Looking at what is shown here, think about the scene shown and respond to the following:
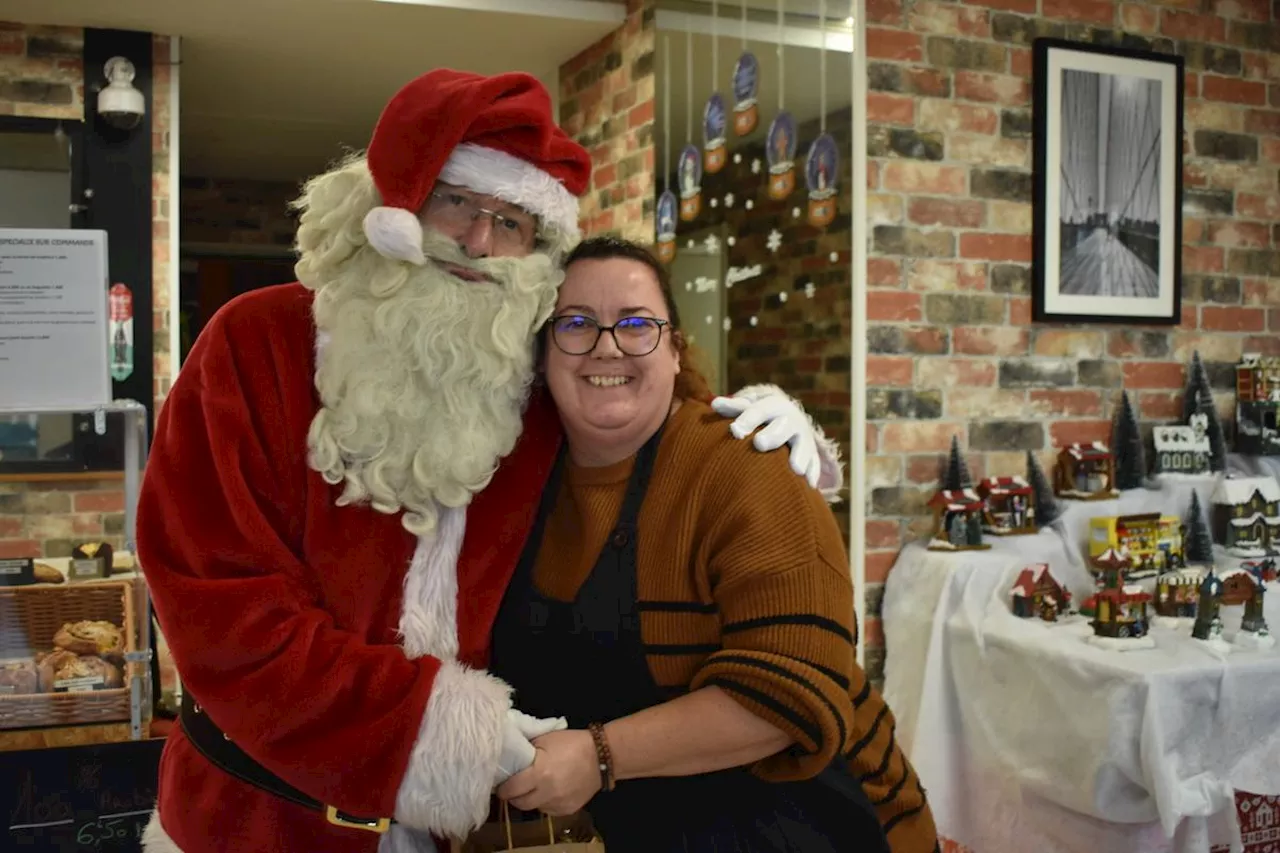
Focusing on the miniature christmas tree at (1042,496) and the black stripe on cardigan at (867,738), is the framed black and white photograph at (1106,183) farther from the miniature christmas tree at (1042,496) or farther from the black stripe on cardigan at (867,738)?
the black stripe on cardigan at (867,738)

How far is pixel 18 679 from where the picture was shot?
87.7 inches

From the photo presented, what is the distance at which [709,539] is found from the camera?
4.65 feet

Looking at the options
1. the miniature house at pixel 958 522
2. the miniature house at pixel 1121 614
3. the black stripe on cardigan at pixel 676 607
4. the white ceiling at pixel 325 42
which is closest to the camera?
the black stripe on cardigan at pixel 676 607

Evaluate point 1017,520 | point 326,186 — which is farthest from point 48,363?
point 1017,520

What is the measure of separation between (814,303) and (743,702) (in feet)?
6.78

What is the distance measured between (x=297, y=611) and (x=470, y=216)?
0.60 m

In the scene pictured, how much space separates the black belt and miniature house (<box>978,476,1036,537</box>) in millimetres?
2147

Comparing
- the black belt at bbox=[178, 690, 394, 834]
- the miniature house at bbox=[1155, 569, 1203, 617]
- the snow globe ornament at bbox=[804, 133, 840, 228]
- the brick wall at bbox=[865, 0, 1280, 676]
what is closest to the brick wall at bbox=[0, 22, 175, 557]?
the snow globe ornament at bbox=[804, 133, 840, 228]

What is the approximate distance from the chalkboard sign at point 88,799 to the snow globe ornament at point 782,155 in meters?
2.20

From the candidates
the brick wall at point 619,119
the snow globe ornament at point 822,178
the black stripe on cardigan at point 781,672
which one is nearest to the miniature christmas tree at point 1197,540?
the snow globe ornament at point 822,178

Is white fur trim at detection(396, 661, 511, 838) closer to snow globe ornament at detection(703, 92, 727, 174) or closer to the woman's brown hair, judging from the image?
the woman's brown hair

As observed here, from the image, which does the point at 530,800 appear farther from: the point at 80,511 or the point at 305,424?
the point at 80,511

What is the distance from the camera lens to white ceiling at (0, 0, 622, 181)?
3938 millimetres

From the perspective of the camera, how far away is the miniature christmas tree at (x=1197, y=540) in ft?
10.6
